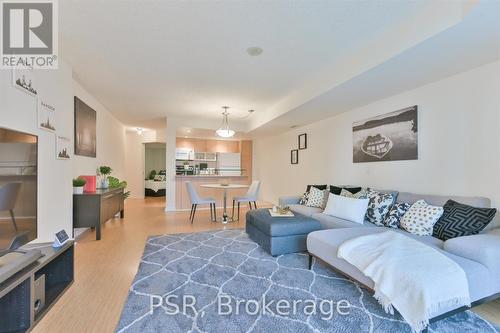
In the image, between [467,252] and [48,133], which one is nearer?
[467,252]

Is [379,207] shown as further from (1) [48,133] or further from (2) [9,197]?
(1) [48,133]

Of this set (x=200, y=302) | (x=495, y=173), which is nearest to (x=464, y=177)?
(x=495, y=173)

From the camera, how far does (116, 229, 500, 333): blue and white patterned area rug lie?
164 cm

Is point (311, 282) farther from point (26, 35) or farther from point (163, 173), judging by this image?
point (163, 173)

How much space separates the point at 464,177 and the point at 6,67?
4.49 metres

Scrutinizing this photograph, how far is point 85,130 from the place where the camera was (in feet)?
13.4

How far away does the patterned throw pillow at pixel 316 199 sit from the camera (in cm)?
404

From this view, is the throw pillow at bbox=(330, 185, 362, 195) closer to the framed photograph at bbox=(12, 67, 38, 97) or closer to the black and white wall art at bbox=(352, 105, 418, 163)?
the black and white wall art at bbox=(352, 105, 418, 163)

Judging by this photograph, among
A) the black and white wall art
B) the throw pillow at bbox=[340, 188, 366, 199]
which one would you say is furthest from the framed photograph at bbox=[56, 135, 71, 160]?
the black and white wall art

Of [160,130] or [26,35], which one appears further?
[160,130]

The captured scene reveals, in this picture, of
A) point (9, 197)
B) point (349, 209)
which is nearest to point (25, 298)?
point (9, 197)

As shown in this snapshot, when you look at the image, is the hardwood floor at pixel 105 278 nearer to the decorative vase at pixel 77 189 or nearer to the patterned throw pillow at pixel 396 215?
the decorative vase at pixel 77 189

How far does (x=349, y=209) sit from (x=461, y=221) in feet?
3.70

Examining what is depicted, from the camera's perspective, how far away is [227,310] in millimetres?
1811
